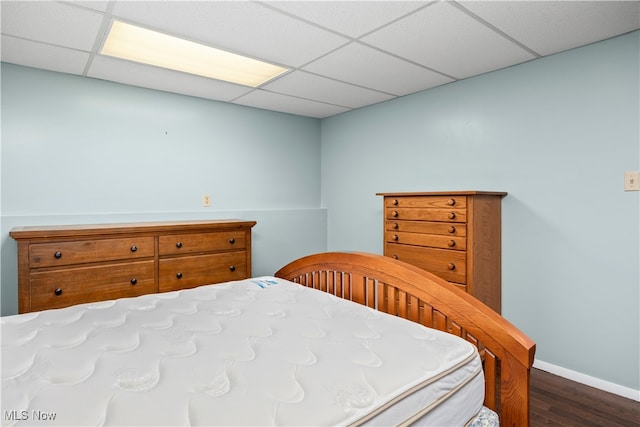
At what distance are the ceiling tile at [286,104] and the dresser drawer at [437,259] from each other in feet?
5.75

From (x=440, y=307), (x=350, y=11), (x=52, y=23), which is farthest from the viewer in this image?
(x=52, y=23)

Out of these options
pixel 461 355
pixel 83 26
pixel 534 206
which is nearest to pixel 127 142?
pixel 83 26

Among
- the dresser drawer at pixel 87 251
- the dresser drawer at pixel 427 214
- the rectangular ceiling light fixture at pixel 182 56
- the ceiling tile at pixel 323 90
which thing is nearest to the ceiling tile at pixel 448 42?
the ceiling tile at pixel 323 90

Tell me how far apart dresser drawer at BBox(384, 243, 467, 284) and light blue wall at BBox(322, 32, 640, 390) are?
1.65ft

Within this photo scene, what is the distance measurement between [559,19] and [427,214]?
1.44 meters

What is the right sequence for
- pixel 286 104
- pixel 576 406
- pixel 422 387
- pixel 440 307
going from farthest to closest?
pixel 286 104 → pixel 576 406 → pixel 440 307 → pixel 422 387

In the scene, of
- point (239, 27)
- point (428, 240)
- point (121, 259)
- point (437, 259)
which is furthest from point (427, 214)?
point (121, 259)

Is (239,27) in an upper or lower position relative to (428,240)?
upper

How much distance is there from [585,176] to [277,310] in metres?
2.22

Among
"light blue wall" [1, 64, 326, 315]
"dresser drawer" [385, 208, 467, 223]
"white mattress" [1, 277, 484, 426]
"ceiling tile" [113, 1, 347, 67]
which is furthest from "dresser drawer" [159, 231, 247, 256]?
"ceiling tile" [113, 1, 347, 67]

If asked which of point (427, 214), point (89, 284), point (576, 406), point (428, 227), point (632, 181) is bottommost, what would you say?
point (576, 406)

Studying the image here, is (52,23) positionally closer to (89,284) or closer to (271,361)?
(89,284)

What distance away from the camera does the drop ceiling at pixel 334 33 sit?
193 centimetres

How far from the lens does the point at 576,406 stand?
2184 mm
